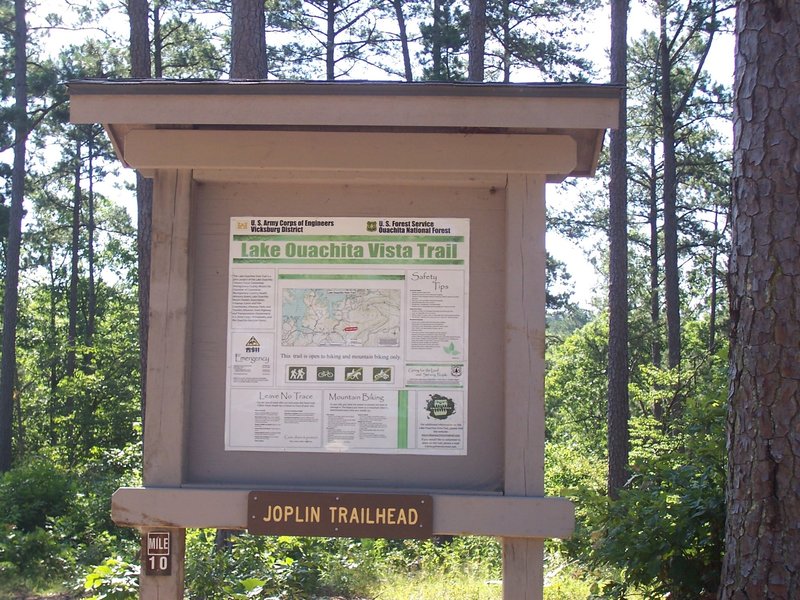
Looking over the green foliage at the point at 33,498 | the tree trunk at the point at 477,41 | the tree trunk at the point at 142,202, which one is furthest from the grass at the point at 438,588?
the tree trunk at the point at 477,41

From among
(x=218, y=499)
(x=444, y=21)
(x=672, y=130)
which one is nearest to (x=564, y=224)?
(x=672, y=130)

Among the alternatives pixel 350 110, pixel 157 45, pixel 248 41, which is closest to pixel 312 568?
pixel 350 110

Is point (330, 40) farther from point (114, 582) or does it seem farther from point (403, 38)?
point (114, 582)

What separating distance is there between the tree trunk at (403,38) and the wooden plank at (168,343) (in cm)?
1834

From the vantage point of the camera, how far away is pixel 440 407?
362 cm

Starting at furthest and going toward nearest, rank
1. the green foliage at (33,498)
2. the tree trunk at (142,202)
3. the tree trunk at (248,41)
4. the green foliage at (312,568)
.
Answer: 1. the green foliage at (33,498)
2. the tree trunk at (142,202)
3. the tree trunk at (248,41)
4. the green foliage at (312,568)

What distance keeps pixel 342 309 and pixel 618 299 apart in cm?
1248

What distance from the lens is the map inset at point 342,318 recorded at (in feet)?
11.9

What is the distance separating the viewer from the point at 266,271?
3697mm

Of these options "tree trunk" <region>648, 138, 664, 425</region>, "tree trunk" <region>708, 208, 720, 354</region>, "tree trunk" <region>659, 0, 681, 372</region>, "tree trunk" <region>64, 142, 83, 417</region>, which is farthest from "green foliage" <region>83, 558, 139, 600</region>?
"tree trunk" <region>64, 142, 83, 417</region>

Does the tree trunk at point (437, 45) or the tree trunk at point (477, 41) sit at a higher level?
the tree trunk at point (437, 45)

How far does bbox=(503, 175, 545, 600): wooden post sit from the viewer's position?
3.54 m

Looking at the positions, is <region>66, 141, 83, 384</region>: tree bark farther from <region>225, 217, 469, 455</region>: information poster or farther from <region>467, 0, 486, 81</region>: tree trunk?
<region>225, 217, 469, 455</region>: information poster

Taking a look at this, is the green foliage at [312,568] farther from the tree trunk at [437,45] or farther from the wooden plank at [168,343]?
the tree trunk at [437,45]
